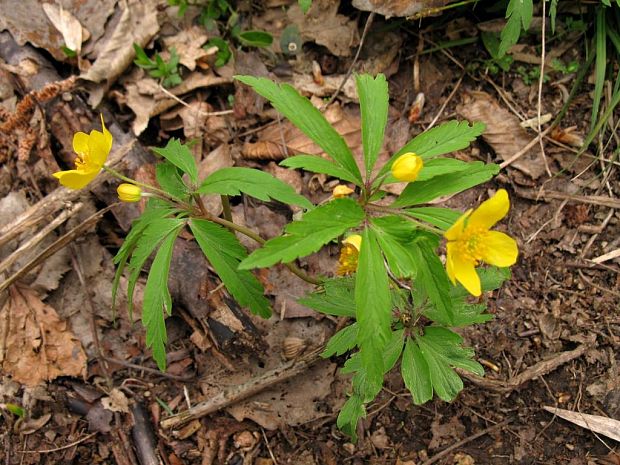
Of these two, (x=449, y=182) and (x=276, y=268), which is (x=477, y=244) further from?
(x=276, y=268)

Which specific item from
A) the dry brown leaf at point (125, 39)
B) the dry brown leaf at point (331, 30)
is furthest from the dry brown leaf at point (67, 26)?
the dry brown leaf at point (331, 30)

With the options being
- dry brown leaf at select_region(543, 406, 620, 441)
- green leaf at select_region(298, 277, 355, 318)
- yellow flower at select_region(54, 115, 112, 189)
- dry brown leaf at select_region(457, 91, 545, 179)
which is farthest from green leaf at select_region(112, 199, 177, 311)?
dry brown leaf at select_region(543, 406, 620, 441)

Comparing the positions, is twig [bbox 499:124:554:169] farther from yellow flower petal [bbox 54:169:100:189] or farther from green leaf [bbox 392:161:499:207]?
yellow flower petal [bbox 54:169:100:189]

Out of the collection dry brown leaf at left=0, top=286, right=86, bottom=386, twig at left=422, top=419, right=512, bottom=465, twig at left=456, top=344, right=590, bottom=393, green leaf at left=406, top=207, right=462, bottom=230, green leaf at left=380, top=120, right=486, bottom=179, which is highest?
green leaf at left=380, top=120, right=486, bottom=179

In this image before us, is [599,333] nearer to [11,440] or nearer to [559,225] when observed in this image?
[559,225]

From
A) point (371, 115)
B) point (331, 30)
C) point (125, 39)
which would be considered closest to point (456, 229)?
point (371, 115)

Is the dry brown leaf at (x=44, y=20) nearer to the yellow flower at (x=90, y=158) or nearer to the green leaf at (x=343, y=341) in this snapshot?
the yellow flower at (x=90, y=158)
